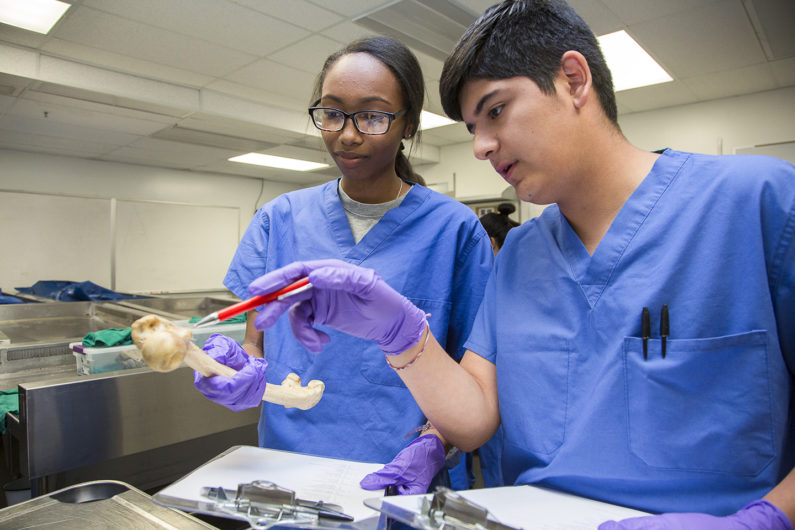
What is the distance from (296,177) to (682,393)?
8.44 m

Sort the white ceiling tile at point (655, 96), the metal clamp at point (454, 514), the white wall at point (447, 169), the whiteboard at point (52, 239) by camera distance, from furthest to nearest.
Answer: the whiteboard at point (52, 239) < the white wall at point (447, 169) < the white ceiling tile at point (655, 96) < the metal clamp at point (454, 514)

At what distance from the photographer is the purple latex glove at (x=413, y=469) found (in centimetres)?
87

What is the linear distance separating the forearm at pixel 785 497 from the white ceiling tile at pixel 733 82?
15.0 feet

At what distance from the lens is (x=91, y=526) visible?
91cm

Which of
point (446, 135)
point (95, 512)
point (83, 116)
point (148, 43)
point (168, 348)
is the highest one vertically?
point (446, 135)

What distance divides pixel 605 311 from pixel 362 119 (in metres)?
0.69

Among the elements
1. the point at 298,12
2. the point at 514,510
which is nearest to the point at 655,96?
the point at 298,12

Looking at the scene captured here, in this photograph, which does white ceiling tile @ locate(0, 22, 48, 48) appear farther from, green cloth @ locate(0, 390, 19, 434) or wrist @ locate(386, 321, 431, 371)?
wrist @ locate(386, 321, 431, 371)

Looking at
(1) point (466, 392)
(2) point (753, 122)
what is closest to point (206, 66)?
(1) point (466, 392)

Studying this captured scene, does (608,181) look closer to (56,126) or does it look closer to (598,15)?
(598,15)

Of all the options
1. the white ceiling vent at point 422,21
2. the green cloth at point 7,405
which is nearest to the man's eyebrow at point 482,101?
the green cloth at point 7,405

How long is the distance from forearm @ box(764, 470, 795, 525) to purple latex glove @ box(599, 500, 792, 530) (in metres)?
0.02

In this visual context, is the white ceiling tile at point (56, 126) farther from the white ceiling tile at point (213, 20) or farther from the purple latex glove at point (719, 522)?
the purple latex glove at point (719, 522)

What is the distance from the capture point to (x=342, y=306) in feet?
2.92
